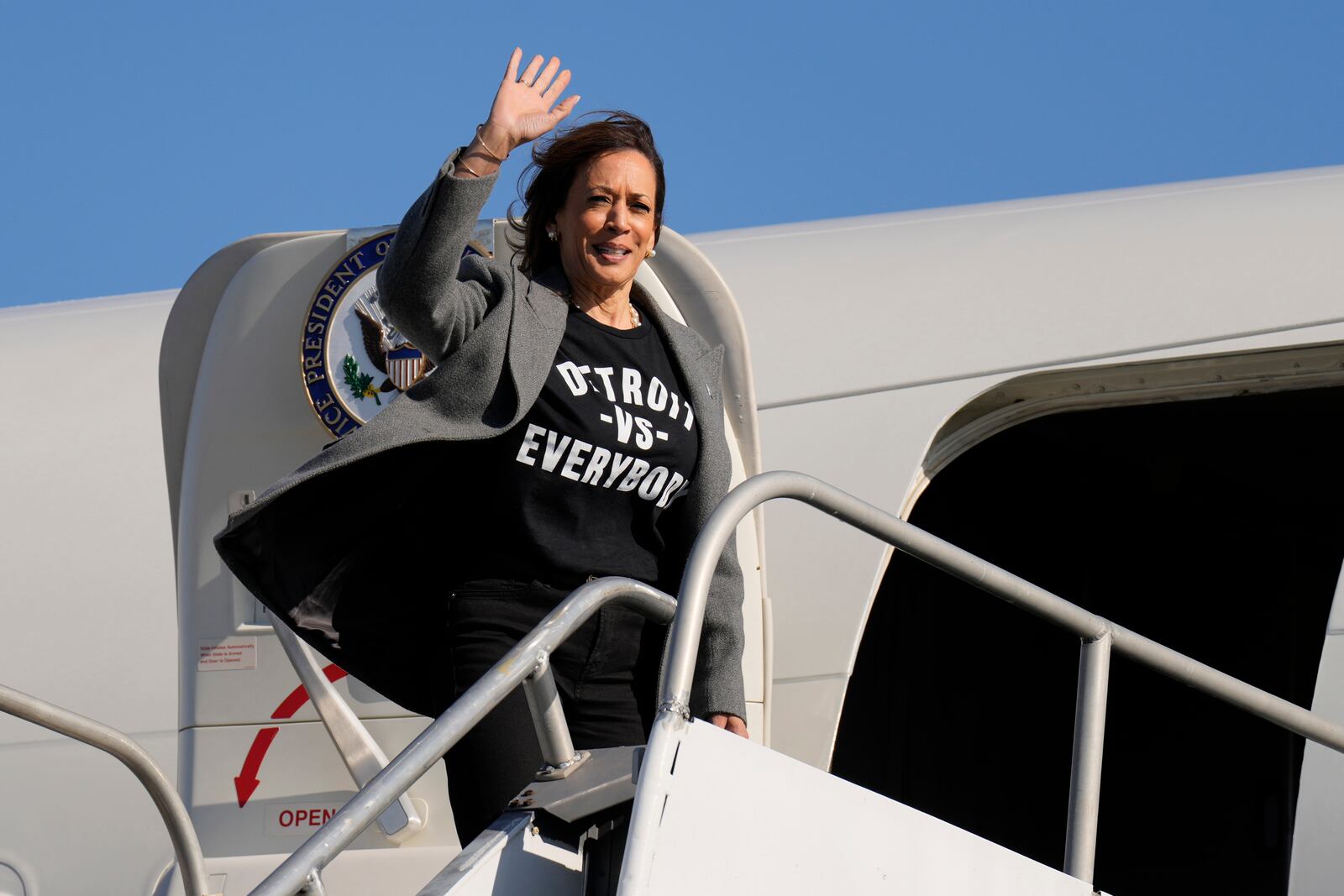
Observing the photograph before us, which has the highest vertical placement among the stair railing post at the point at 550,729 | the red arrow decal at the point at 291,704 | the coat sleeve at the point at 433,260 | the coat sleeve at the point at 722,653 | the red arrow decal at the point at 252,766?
the coat sleeve at the point at 433,260

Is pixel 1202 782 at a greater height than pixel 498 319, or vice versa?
pixel 498 319

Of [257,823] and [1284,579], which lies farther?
[1284,579]

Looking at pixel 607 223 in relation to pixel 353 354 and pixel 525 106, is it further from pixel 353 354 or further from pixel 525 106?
pixel 353 354

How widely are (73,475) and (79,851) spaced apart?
3.81 feet

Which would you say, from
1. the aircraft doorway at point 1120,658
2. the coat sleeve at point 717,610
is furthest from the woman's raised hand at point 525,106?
the aircraft doorway at point 1120,658

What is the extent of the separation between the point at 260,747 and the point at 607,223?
167 cm

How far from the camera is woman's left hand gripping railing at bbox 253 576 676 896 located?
1839mm

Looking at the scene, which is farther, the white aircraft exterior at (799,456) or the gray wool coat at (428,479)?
the white aircraft exterior at (799,456)

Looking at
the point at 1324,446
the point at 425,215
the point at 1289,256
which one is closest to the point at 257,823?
the point at 425,215

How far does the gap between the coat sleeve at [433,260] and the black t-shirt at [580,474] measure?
210 mm

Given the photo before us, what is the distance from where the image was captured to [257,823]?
3510mm

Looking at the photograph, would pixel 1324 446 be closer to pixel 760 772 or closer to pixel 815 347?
pixel 815 347

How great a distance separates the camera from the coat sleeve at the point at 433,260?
2.35 metres

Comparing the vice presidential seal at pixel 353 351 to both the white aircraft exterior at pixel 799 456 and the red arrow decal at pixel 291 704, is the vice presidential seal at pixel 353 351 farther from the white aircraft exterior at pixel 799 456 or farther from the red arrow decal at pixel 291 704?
the red arrow decal at pixel 291 704
